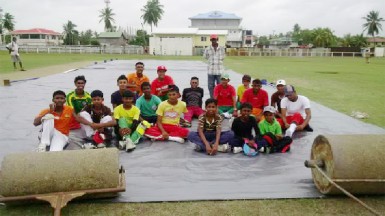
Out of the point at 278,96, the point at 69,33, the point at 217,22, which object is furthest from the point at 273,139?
the point at 69,33

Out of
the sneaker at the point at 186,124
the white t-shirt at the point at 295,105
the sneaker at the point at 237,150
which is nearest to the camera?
the sneaker at the point at 237,150

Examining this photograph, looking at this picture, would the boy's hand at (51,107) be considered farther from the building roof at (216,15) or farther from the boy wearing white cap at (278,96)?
the building roof at (216,15)

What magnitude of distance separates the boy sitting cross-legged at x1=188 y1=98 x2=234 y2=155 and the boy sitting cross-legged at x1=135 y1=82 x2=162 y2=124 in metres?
1.57

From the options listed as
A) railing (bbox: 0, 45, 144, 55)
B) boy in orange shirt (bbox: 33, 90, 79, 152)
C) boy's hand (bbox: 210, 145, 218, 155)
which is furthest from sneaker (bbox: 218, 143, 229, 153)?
railing (bbox: 0, 45, 144, 55)

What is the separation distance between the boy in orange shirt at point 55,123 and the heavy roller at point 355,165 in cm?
370

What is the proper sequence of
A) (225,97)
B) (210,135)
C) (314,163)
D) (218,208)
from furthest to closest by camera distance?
(225,97) → (210,135) → (314,163) → (218,208)

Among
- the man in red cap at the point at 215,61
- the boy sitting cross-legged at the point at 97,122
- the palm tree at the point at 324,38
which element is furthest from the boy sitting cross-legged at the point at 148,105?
the palm tree at the point at 324,38

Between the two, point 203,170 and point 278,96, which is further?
point 278,96

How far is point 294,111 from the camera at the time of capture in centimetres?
711

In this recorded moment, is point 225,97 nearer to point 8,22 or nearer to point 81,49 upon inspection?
point 81,49

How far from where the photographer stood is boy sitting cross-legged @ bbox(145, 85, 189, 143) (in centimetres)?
634

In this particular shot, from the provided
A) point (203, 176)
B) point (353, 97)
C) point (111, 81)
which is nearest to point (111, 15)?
point (111, 81)

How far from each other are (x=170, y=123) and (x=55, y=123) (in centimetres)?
195

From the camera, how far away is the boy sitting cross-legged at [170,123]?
20.8 ft
